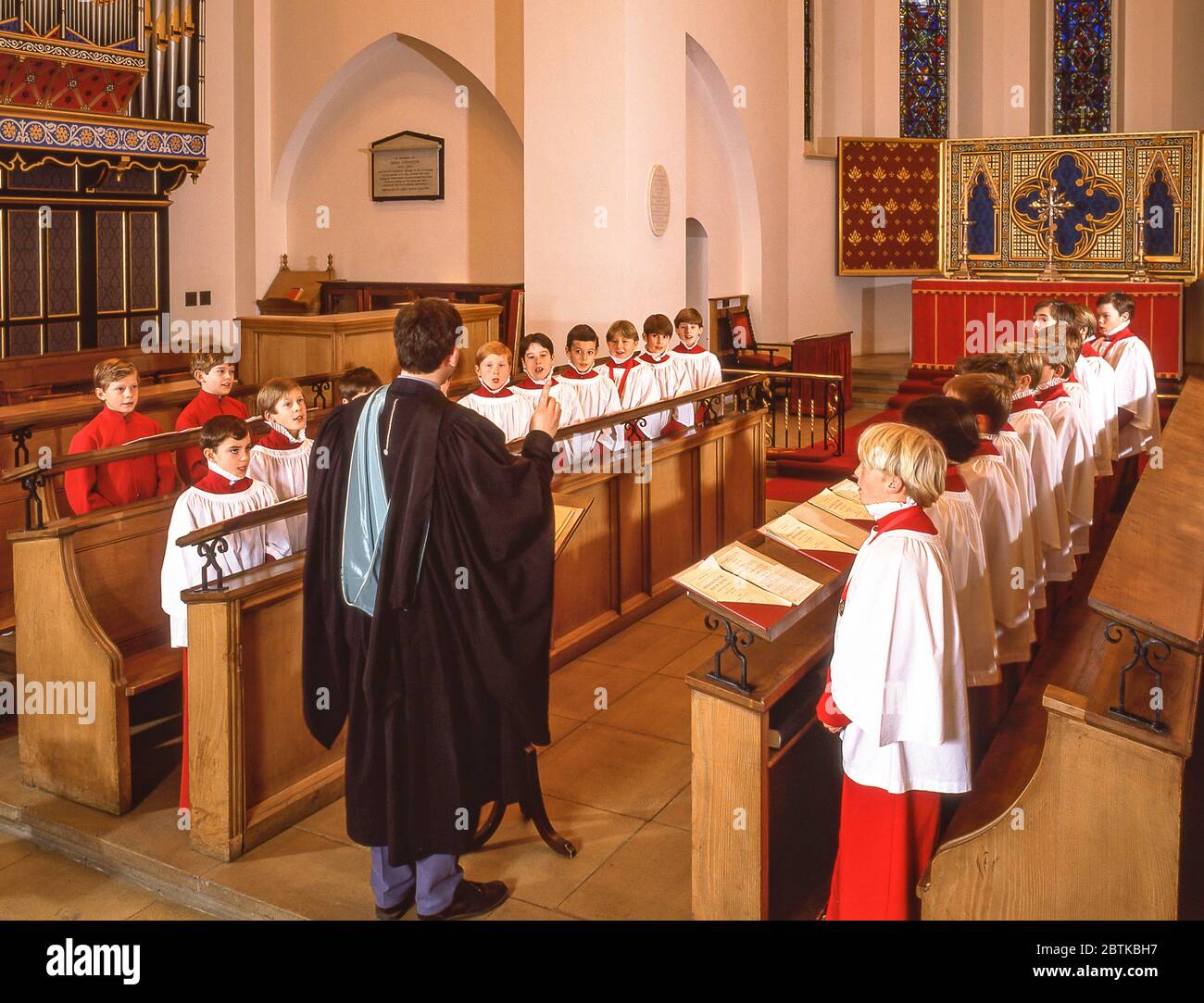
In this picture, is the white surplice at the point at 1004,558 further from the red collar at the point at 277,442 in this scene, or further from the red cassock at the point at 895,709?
the red collar at the point at 277,442

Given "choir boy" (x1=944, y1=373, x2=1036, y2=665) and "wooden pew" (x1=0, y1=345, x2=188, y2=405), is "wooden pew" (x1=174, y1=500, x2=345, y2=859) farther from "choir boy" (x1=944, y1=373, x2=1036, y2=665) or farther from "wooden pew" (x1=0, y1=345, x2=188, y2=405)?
"wooden pew" (x1=0, y1=345, x2=188, y2=405)

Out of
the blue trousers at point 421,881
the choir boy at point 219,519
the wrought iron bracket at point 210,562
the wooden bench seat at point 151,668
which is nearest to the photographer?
the blue trousers at point 421,881

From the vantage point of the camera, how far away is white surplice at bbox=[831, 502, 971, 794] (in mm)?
3334

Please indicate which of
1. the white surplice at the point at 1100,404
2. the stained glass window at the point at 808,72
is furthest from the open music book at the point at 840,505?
the stained glass window at the point at 808,72

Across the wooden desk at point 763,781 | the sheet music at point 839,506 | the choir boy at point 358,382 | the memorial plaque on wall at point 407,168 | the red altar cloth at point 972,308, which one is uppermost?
the memorial plaque on wall at point 407,168

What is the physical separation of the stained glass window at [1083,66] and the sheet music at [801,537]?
48.9ft

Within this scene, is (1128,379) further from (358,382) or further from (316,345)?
(316,345)

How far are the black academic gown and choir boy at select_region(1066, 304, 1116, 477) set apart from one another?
15.2 feet

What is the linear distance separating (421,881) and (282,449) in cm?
234

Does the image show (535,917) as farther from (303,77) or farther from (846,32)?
(846,32)

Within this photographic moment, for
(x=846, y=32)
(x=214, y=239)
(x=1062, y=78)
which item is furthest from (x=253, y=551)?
(x=1062, y=78)

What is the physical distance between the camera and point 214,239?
46.9 feet

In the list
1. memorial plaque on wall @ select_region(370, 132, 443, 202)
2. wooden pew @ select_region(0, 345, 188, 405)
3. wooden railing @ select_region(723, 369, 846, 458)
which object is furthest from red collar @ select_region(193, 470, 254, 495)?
memorial plaque on wall @ select_region(370, 132, 443, 202)

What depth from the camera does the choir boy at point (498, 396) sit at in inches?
277
